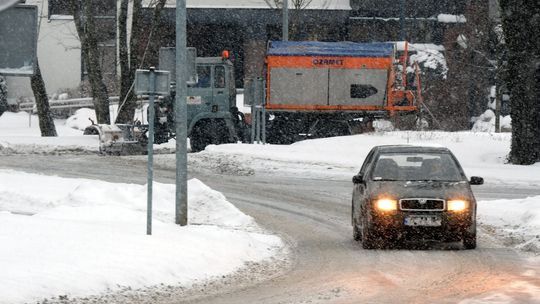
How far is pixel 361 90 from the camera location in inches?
1527

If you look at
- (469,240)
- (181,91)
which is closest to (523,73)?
(469,240)

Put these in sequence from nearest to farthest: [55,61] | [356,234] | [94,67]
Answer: [356,234], [94,67], [55,61]

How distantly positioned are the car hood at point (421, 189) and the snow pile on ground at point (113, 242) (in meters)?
1.72

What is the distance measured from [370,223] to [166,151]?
74.0ft

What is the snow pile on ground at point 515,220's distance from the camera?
17.2 meters

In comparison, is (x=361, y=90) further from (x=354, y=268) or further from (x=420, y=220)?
(x=354, y=268)

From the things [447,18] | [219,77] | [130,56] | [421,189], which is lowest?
[421,189]

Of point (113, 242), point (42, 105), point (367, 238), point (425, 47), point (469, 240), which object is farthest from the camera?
point (425, 47)

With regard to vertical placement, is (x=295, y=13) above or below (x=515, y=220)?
above

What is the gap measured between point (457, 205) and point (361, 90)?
22.9 metres

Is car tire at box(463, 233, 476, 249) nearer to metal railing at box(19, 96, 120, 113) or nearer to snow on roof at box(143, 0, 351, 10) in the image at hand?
metal railing at box(19, 96, 120, 113)

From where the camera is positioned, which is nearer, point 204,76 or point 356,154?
point 356,154

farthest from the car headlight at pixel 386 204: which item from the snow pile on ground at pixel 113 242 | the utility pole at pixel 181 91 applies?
the utility pole at pixel 181 91

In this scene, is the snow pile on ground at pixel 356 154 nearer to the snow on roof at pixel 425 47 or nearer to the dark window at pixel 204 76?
the dark window at pixel 204 76
